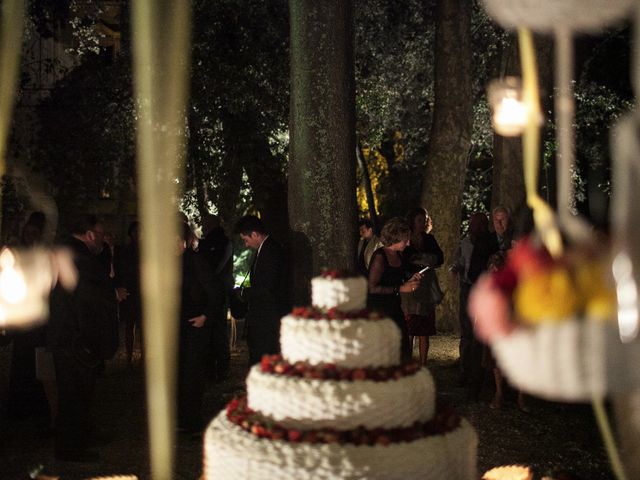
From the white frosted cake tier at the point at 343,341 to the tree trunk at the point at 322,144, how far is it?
4088 millimetres

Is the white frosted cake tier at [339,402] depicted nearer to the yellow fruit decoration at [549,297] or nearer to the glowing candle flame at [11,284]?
the yellow fruit decoration at [549,297]

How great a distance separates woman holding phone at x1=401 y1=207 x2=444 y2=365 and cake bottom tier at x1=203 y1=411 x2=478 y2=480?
6.05 meters

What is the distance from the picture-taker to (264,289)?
9227 mm

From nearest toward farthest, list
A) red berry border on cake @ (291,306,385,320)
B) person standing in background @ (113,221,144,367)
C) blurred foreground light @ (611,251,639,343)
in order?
blurred foreground light @ (611,251,639,343) < red berry border on cake @ (291,306,385,320) < person standing in background @ (113,221,144,367)

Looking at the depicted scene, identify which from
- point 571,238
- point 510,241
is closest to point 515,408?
point 510,241

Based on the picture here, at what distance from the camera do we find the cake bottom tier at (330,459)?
194 inches

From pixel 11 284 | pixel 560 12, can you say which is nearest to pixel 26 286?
pixel 11 284

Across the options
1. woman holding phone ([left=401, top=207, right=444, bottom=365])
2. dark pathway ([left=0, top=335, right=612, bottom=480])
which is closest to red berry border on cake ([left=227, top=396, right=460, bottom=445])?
dark pathway ([left=0, top=335, right=612, bottom=480])

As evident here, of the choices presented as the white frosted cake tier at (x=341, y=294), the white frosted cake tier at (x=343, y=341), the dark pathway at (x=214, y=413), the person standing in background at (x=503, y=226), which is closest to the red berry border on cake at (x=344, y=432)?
the white frosted cake tier at (x=343, y=341)

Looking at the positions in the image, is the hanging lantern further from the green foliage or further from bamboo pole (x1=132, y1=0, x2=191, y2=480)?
the green foliage

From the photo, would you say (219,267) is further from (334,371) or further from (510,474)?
(334,371)

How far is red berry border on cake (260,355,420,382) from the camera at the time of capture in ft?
16.8

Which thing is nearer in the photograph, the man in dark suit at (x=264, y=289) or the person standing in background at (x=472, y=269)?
the man in dark suit at (x=264, y=289)

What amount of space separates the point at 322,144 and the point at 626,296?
211 inches
